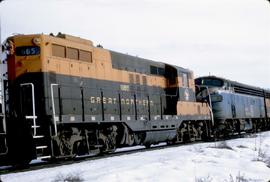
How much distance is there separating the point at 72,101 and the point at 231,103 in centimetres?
1508

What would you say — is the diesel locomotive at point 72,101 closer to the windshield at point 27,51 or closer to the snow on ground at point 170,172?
the windshield at point 27,51

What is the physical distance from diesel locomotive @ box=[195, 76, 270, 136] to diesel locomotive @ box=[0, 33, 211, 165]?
605cm

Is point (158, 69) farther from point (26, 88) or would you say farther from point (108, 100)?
point (26, 88)

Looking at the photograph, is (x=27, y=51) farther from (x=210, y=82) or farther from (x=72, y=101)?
(x=210, y=82)

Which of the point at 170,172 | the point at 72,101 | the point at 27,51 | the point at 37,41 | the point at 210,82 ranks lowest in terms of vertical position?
the point at 170,172

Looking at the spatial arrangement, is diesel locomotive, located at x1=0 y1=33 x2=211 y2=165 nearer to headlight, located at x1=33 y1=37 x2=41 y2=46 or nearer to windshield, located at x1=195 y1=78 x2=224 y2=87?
headlight, located at x1=33 y1=37 x2=41 y2=46

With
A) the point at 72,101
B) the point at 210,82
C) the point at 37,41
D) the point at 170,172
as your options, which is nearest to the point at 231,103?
the point at 210,82

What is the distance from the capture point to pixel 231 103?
2606cm

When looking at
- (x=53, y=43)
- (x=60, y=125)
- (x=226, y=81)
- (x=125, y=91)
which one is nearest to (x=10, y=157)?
(x=60, y=125)

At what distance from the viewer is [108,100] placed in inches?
603

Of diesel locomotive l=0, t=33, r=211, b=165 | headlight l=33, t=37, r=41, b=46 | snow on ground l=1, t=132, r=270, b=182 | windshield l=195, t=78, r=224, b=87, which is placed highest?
headlight l=33, t=37, r=41, b=46

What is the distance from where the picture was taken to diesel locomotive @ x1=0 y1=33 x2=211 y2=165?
38.5 feet

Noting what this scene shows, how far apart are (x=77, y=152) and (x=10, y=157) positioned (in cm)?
261

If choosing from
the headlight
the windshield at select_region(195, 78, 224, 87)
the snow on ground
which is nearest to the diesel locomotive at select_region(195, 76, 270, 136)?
the windshield at select_region(195, 78, 224, 87)
